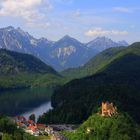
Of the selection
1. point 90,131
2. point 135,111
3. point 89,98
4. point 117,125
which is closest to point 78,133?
point 90,131

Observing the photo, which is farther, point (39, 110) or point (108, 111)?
point (39, 110)

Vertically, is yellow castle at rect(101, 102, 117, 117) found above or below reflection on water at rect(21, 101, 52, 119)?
above

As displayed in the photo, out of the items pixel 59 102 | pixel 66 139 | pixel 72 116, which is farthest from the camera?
pixel 59 102

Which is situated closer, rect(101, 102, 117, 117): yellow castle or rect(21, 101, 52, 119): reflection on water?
rect(101, 102, 117, 117): yellow castle

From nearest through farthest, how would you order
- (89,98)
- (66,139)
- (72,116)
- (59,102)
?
(66,139)
(72,116)
(89,98)
(59,102)

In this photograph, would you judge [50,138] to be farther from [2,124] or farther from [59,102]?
[59,102]

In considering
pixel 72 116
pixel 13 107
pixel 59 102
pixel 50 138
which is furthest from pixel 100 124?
pixel 13 107

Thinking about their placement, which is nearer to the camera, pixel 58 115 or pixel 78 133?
pixel 78 133

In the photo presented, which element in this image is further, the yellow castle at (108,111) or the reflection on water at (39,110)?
the reflection on water at (39,110)

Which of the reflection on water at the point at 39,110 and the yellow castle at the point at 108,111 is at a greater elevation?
the yellow castle at the point at 108,111

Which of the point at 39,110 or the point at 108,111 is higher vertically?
the point at 108,111
